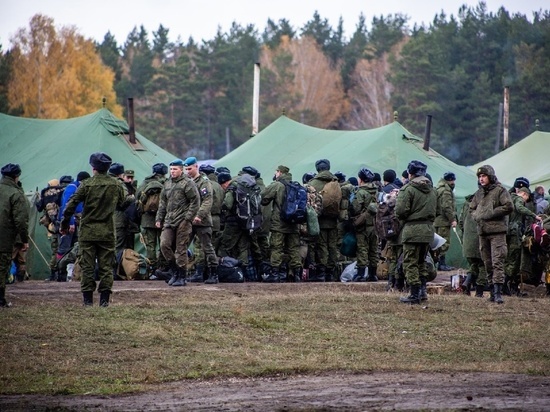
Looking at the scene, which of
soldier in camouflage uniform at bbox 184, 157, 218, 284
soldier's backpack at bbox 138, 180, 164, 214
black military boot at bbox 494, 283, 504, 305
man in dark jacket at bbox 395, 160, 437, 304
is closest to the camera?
man in dark jacket at bbox 395, 160, 437, 304

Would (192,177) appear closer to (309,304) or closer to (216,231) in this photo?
(216,231)

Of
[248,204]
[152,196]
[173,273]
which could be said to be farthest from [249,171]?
[173,273]

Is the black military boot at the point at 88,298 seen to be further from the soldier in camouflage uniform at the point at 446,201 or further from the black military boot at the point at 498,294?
the soldier in camouflage uniform at the point at 446,201

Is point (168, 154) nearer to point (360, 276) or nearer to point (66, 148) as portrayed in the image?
point (66, 148)

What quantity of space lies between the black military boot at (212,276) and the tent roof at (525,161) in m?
12.7

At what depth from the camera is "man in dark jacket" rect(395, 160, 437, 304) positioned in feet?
47.6

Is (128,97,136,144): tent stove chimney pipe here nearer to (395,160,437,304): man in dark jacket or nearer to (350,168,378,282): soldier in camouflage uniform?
(350,168,378,282): soldier in camouflage uniform

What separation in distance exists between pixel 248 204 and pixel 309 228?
42.7 inches

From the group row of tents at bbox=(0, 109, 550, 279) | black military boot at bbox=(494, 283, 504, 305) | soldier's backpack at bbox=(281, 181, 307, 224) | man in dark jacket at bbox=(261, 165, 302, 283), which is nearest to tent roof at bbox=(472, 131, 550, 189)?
row of tents at bbox=(0, 109, 550, 279)

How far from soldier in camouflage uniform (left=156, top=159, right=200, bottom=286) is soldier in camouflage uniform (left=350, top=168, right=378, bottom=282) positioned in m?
3.43

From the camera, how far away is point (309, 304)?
1468cm

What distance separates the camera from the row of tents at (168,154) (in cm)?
2348

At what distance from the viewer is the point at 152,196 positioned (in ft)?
59.6

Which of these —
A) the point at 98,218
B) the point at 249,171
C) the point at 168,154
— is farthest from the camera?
the point at 168,154
